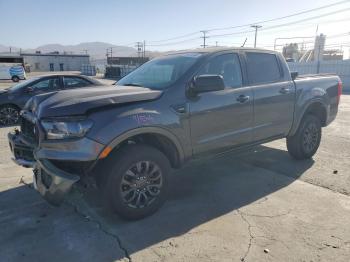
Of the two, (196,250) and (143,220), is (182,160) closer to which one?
(143,220)

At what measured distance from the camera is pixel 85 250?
3232 millimetres

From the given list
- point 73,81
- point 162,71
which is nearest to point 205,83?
point 162,71

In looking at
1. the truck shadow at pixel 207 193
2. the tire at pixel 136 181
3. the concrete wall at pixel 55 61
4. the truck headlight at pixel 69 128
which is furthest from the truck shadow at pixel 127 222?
the concrete wall at pixel 55 61

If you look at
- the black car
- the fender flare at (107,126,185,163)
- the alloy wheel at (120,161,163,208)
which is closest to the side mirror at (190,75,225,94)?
the fender flare at (107,126,185,163)

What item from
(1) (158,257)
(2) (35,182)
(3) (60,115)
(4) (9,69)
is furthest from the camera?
(4) (9,69)

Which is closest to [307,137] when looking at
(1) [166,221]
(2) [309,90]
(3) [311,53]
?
(2) [309,90]

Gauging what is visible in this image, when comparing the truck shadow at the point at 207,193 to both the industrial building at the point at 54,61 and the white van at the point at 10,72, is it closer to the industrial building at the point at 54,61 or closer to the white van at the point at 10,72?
the white van at the point at 10,72

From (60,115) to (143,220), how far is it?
148cm

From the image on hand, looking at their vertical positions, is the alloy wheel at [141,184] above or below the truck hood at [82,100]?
below

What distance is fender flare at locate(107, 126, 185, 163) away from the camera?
3.42m

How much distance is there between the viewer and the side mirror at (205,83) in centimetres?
386

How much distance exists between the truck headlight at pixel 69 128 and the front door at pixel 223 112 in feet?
4.21

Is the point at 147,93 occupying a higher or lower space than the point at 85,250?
higher

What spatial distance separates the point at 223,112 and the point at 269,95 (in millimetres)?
1023
